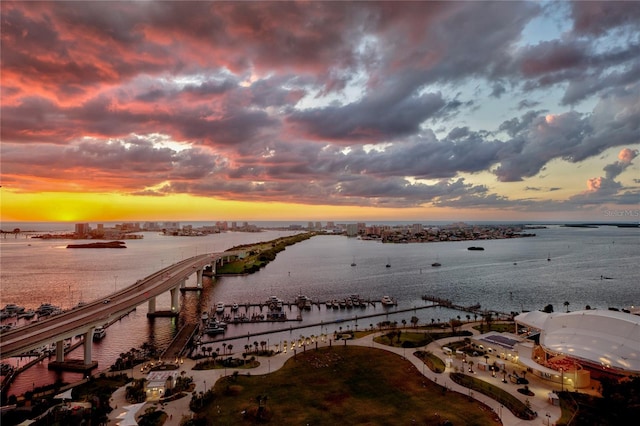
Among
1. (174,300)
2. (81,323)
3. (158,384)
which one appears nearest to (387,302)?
(174,300)

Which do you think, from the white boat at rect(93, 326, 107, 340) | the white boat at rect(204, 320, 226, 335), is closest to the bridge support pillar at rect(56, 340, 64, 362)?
the white boat at rect(93, 326, 107, 340)

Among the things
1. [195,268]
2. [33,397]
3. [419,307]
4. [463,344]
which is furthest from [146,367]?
[195,268]

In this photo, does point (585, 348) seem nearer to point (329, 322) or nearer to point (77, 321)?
point (329, 322)

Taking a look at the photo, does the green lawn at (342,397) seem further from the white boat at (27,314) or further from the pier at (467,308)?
Result: the white boat at (27,314)

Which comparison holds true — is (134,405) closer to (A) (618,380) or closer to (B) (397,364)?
(B) (397,364)

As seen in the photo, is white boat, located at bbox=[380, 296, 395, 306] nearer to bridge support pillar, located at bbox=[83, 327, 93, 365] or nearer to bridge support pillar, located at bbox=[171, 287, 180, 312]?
bridge support pillar, located at bbox=[171, 287, 180, 312]

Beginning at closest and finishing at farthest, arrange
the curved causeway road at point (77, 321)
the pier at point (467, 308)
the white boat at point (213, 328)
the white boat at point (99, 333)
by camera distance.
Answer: the curved causeway road at point (77, 321) → the white boat at point (99, 333) → the white boat at point (213, 328) → the pier at point (467, 308)

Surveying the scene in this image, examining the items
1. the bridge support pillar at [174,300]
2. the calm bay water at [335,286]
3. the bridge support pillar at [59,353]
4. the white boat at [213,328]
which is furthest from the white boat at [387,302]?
the bridge support pillar at [59,353]
